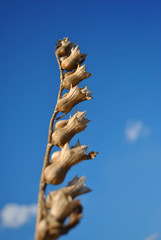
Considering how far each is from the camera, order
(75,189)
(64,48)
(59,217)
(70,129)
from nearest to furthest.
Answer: (59,217) → (75,189) → (70,129) → (64,48)

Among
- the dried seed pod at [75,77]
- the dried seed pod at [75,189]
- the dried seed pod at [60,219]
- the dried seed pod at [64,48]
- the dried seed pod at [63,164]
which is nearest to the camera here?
the dried seed pod at [60,219]

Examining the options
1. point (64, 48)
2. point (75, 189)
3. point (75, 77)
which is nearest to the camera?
point (75, 189)

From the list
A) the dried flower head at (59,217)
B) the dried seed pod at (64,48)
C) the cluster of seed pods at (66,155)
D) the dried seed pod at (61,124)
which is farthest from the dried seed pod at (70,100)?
the dried flower head at (59,217)

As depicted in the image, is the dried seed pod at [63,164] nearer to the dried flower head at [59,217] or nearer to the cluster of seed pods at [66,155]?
the cluster of seed pods at [66,155]

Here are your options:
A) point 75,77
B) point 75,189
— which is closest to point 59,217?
point 75,189

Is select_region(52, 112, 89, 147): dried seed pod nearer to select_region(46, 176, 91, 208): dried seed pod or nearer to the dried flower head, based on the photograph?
select_region(46, 176, 91, 208): dried seed pod

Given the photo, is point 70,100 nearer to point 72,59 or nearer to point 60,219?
point 72,59
